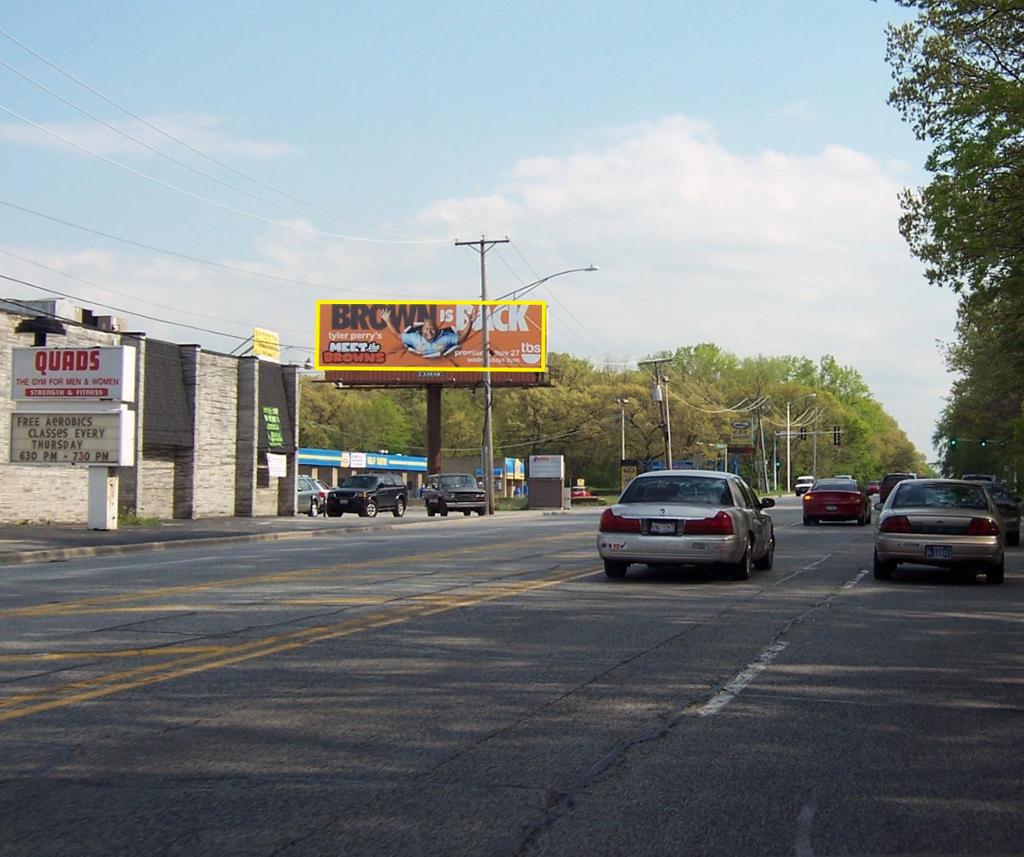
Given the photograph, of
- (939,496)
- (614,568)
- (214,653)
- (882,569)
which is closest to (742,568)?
(614,568)

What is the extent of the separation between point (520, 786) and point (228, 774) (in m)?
1.52

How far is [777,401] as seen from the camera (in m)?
131

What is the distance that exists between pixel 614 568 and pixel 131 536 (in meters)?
16.3

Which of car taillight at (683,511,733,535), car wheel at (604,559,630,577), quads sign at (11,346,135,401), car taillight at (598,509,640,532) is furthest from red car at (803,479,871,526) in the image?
car taillight at (598,509,640,532)

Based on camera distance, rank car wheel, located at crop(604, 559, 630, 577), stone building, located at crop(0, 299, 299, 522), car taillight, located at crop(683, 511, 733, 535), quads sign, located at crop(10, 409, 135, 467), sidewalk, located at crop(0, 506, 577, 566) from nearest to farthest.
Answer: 1. car taillight, located at crop(683, 511, 733, 535)
2. car wheel, located at crop(604, 559, 630, 577)
3. sidewalk, located at crop(0, 506, 577, 566)
4. quads sign, located at crop(10, 409, 135, 467)
5. stone building, located at crop(0, 299, 299, 522)

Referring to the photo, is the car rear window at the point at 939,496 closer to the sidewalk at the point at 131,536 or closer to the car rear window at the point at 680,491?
the car rear window at the point at 680,491

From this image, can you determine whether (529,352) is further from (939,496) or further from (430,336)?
(939,496)

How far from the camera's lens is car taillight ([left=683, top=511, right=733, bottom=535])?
55.6 feet

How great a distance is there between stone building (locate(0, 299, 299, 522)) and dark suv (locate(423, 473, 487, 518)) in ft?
19.4

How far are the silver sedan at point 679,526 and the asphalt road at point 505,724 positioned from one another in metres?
1.62

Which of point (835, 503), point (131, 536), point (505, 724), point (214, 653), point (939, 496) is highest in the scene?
point (939, 496)

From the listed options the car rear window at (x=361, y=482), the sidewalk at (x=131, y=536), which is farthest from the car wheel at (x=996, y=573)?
the car rear window at (x=361, y=482)

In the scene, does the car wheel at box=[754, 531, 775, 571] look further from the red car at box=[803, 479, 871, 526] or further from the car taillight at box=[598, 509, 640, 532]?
the red car at box=[803, 479, 871, 526]

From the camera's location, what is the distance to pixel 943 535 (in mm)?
17875
